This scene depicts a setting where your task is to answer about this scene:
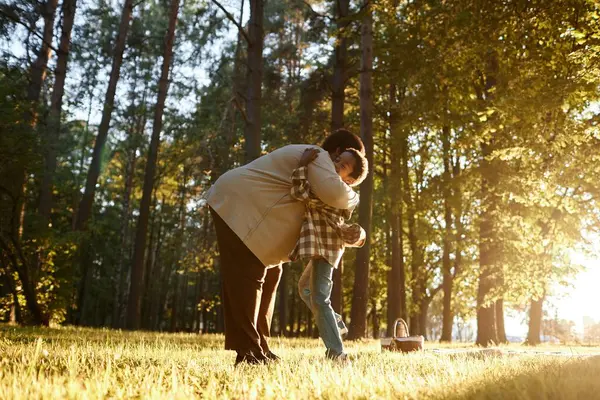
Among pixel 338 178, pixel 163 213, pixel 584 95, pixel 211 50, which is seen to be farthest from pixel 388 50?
pixel 163 213

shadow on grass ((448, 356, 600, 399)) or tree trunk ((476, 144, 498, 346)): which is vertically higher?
tree trunk ((476, 144, 498, 346))

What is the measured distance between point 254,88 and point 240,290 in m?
8.60

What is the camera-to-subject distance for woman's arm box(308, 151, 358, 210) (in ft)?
13.3

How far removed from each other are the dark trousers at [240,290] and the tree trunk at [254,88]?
312 inches

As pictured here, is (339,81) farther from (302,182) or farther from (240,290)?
(240,290)

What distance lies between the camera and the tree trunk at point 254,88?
39.7 ft

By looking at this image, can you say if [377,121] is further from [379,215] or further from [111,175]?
[111,175]

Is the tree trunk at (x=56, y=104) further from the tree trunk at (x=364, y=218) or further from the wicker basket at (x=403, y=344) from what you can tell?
the wicker basket at (x=403, y=344)

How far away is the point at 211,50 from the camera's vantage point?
21547 millimetres

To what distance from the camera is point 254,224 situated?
13.5 feet

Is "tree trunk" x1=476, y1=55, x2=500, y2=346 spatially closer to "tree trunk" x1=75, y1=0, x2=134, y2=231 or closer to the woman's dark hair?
the woman's dark hair

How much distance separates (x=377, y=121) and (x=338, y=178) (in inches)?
607

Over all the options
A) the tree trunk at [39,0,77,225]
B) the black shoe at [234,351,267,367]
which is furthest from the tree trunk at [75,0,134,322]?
the black shoe at [234,351,267,367]

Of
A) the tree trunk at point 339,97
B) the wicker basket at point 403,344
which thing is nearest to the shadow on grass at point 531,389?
the wicker basket at point 403,344
